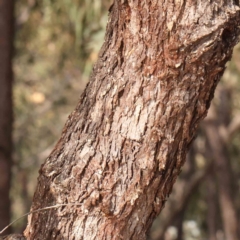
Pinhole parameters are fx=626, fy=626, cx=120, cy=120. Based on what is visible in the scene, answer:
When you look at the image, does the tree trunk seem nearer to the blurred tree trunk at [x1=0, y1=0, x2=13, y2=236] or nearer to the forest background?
the blurred tree trunk at [x1=0, y1=0, x2=13, y2=236]

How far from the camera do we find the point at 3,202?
14.6 ft

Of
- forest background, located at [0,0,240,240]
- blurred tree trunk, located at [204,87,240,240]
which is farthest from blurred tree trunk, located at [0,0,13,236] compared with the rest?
blurred tree trunk, located at [204,87,240,240]

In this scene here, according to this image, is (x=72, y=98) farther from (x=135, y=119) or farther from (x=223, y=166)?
(x=135, y=119)

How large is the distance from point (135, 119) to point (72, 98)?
1106 centimetres

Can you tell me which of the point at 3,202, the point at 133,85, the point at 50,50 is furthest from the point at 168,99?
the point at 50,50

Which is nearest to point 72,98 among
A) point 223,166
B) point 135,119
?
point 223,166

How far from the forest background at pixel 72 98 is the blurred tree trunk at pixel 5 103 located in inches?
33.8

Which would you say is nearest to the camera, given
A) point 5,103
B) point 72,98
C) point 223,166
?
point 5,103

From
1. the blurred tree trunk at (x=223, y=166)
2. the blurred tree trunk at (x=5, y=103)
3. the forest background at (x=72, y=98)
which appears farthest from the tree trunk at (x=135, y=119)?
the blurred tree trunk at (x=223, y=166)

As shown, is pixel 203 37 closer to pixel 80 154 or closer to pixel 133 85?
pixel 133 85

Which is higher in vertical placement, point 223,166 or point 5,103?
point 5,103

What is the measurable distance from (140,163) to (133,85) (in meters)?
0.24

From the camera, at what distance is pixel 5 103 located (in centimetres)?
449

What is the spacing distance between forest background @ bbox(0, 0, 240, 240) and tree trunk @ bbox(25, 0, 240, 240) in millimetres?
3428
